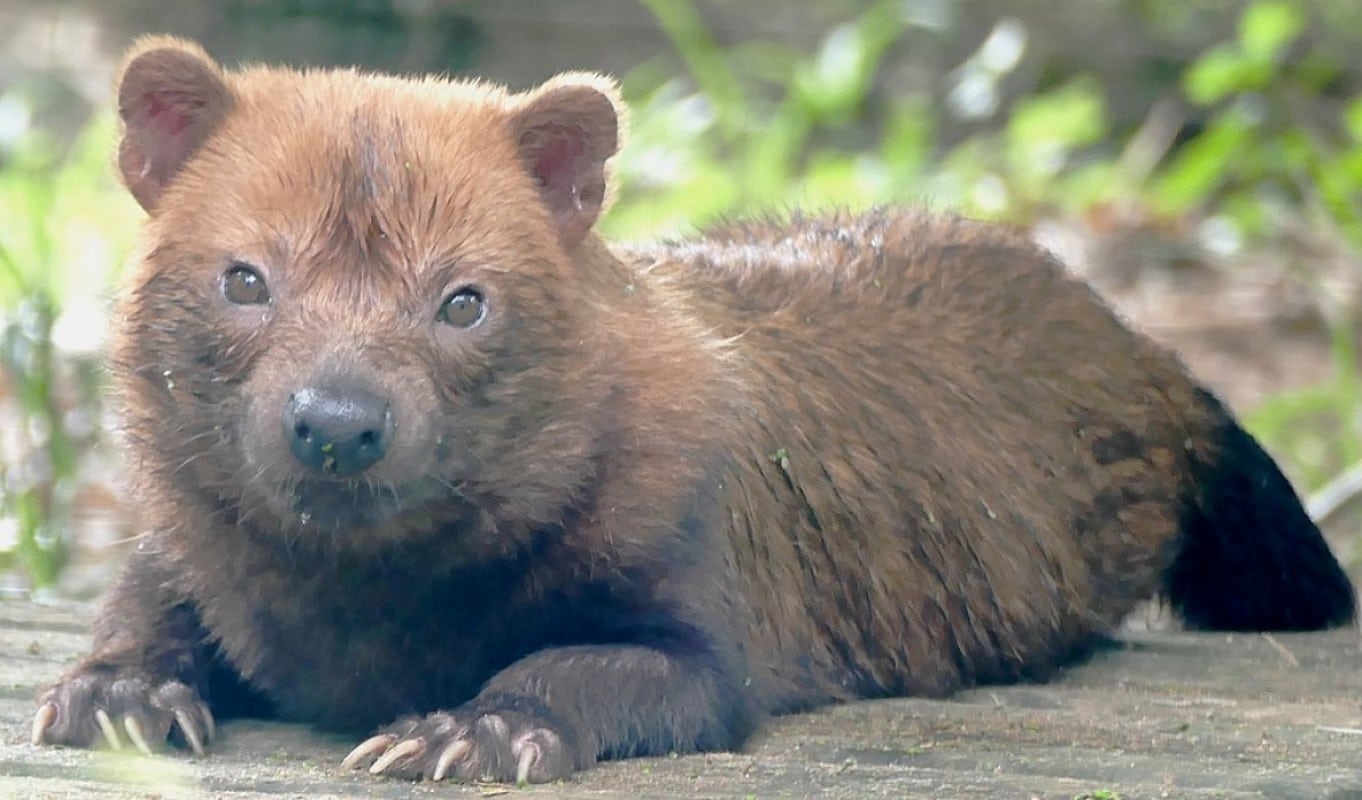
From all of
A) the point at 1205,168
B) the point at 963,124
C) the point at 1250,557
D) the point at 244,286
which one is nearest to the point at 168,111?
the point at 244,286

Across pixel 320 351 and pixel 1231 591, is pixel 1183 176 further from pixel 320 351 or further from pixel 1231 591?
pixel 320 351

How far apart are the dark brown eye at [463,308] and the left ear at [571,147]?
0.98ft

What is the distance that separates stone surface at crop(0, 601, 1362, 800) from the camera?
335 cm

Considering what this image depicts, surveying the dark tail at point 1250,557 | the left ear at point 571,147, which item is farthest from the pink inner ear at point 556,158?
the dark tail at point 1250,557

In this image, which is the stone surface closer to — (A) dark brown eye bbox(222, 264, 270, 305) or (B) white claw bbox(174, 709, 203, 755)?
(B) white claw bbox(174, 709, 203, 755)

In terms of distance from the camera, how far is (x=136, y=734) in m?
3.66

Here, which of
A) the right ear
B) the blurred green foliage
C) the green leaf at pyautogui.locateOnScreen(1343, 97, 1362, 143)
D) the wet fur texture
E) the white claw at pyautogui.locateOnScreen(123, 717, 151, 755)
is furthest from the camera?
the green leaf at pyautogui.locateOnScreen(1343, 97, 1362, 143)

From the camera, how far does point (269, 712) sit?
4.05 metres

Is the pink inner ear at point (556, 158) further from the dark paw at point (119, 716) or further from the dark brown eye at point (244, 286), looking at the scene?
the dark paw at point (119, 716)

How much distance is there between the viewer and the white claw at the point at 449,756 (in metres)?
3.31

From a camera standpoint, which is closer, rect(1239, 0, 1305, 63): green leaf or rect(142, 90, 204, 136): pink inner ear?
rect(142, 90, 204, 136): pink inner ear

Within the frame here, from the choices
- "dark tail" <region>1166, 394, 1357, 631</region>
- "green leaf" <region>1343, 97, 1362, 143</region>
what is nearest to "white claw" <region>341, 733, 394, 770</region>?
"dark tail" <region>1166, 394, 1357, 631</region>

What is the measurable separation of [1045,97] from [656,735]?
767cm

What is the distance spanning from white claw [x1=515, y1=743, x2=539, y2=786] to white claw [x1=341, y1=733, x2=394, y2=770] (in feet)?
0.78
